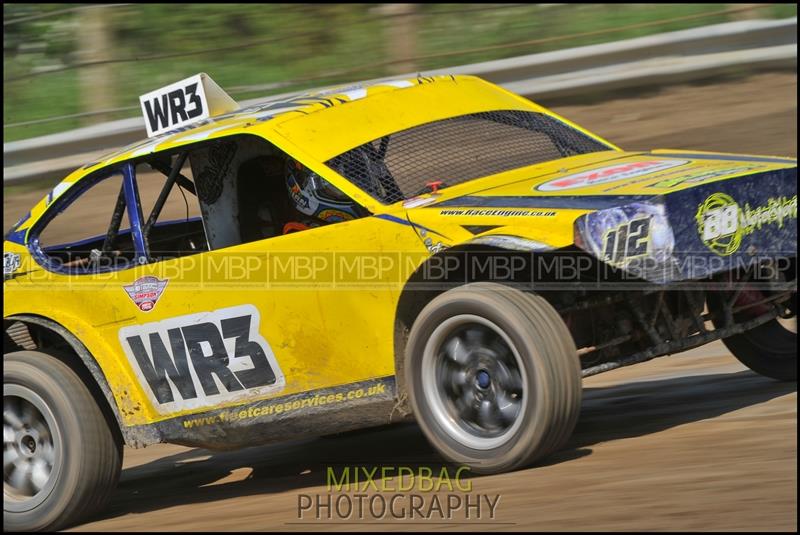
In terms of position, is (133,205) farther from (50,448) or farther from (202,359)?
(50,448)

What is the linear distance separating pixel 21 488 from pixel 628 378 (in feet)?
11.2

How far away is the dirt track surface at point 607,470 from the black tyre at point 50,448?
0.19m

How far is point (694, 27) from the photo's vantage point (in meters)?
12.2

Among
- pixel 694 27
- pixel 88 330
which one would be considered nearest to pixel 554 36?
pixel 694 27

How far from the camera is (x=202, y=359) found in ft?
17.9

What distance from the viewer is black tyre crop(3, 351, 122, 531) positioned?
5.64 meters

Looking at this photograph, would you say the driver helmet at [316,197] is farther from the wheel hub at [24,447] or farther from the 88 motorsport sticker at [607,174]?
the wheel hub at [24,447]

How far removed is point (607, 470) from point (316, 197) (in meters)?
1.70

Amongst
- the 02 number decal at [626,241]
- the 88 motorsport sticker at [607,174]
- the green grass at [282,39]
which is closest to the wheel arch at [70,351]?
the 88 motorsport sticker at [607,174]

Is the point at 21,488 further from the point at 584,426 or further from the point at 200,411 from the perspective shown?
the point at 584,426

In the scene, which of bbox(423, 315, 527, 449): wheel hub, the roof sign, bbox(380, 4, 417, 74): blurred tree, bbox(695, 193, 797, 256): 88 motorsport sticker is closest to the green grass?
bbox(380, 4, 417, 74): blurred tree

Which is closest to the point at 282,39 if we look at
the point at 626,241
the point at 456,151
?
the point at 456,151

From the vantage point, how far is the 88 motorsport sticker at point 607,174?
4967 mm

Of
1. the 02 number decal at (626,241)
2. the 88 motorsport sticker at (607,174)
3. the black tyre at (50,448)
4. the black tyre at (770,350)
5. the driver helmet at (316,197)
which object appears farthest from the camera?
the black tyre at (770,350)
